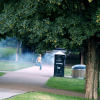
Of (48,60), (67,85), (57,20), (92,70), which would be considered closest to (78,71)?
(67,85)

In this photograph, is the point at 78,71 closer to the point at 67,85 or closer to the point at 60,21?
the point at 67,85

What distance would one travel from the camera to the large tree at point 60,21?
884cm

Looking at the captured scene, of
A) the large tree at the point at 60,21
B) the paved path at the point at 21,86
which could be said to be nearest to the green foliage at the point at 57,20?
the large tree at the point at 60,21

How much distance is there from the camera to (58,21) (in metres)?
9.04

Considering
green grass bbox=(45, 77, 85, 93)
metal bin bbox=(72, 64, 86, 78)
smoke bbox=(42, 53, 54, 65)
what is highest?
smoke bbox=(42, 53, 54, 65)

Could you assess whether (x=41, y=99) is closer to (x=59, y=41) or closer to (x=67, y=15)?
(x=59, y=41)

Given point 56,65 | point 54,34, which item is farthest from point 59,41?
point 56,65

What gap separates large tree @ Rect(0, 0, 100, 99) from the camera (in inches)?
348

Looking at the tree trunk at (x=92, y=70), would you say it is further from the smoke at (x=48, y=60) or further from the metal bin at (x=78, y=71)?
the smoke at (x=48, y=60)

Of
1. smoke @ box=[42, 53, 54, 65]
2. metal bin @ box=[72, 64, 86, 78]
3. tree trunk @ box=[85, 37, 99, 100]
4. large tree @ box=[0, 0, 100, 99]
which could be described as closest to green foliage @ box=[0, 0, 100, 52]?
large tree @ box=[0, 0, 100, 99]

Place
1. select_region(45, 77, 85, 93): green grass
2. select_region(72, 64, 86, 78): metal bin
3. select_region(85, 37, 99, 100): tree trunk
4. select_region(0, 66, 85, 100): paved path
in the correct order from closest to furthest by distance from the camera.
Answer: select_region(0, 66, 85, 100): paved path
select_region(85, 37, 99, 100): tree trunk
select_region(45, 77, 85, 93): green grass
select_region(72, 64, 86, 78): metal bin

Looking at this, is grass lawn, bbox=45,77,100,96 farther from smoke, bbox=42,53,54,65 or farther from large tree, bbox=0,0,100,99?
smoke, bbox=42,53,54,65

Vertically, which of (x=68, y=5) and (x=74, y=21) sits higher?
(x=68, y=5)

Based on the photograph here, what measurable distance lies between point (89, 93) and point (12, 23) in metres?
4.18
